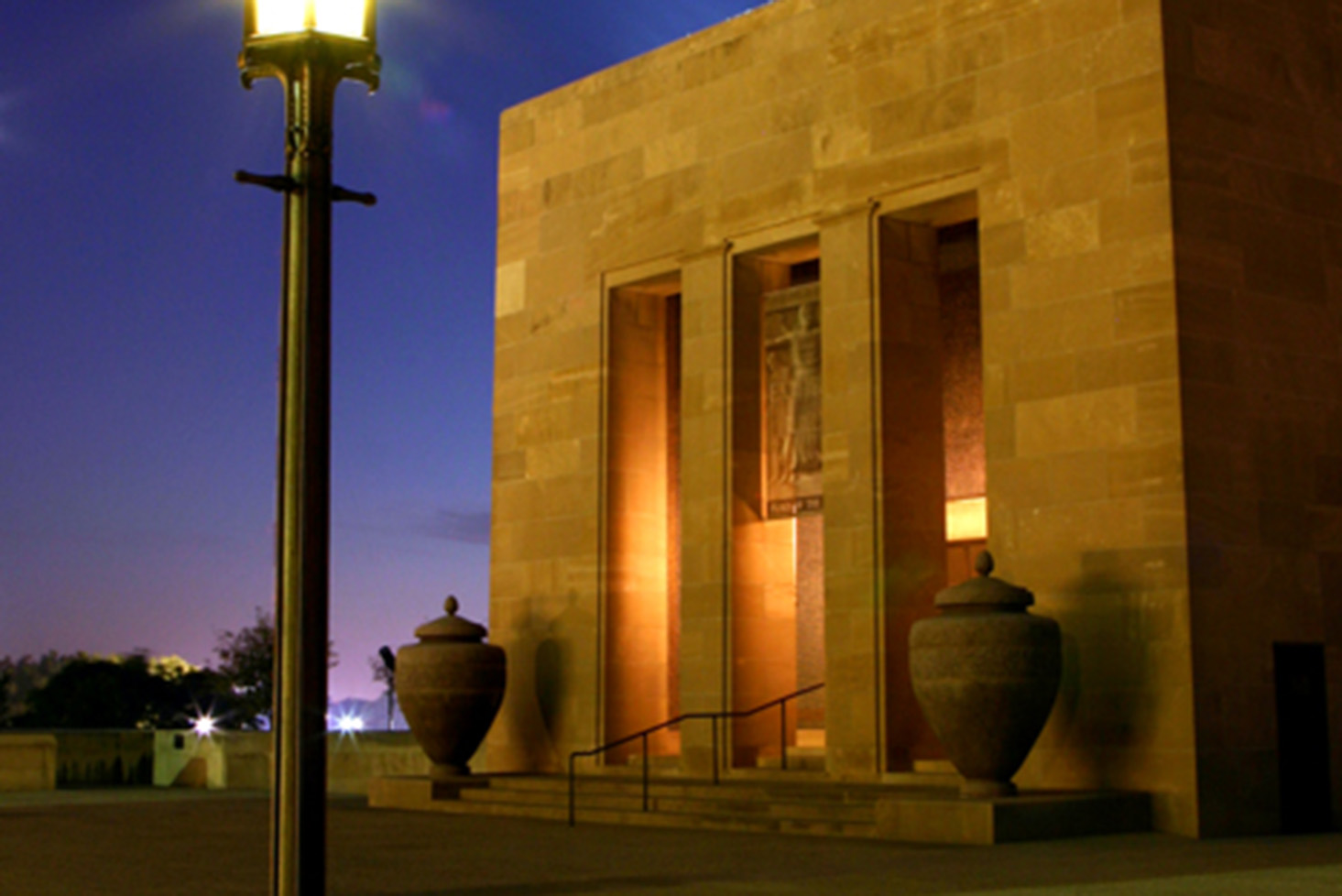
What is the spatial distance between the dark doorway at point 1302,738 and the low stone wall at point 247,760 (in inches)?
604

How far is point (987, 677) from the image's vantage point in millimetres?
16484

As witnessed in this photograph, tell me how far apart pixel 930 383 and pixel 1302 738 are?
19.9 feet

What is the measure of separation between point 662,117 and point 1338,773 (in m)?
12.6

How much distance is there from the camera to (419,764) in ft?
94.8

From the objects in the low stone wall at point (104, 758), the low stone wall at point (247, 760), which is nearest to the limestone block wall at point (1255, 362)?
the low stone wall at point (247, 760)

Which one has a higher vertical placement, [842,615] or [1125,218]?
[1125,218]

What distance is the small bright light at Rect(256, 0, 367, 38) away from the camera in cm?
855

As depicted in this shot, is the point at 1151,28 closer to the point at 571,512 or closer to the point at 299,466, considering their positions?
the point at 571,512

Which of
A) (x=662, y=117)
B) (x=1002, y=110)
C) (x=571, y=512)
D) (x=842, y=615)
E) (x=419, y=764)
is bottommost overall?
(x=419, y=764)

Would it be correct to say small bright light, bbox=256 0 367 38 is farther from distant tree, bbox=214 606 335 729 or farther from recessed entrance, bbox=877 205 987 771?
distant tree, bbox=214 606 335 729

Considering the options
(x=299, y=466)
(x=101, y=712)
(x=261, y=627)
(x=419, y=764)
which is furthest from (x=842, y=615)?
(x=101, y=712)

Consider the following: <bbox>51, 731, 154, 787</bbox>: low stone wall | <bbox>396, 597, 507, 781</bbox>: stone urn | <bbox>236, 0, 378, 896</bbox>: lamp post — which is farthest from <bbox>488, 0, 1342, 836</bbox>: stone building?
<bbox>236, 0, 378, 896</bbox>: lamp post

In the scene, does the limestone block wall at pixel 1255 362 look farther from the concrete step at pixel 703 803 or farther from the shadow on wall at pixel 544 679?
the shadow on wall at pixel 544 679

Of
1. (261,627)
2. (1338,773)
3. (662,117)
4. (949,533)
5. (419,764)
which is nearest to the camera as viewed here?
(1338,773)
